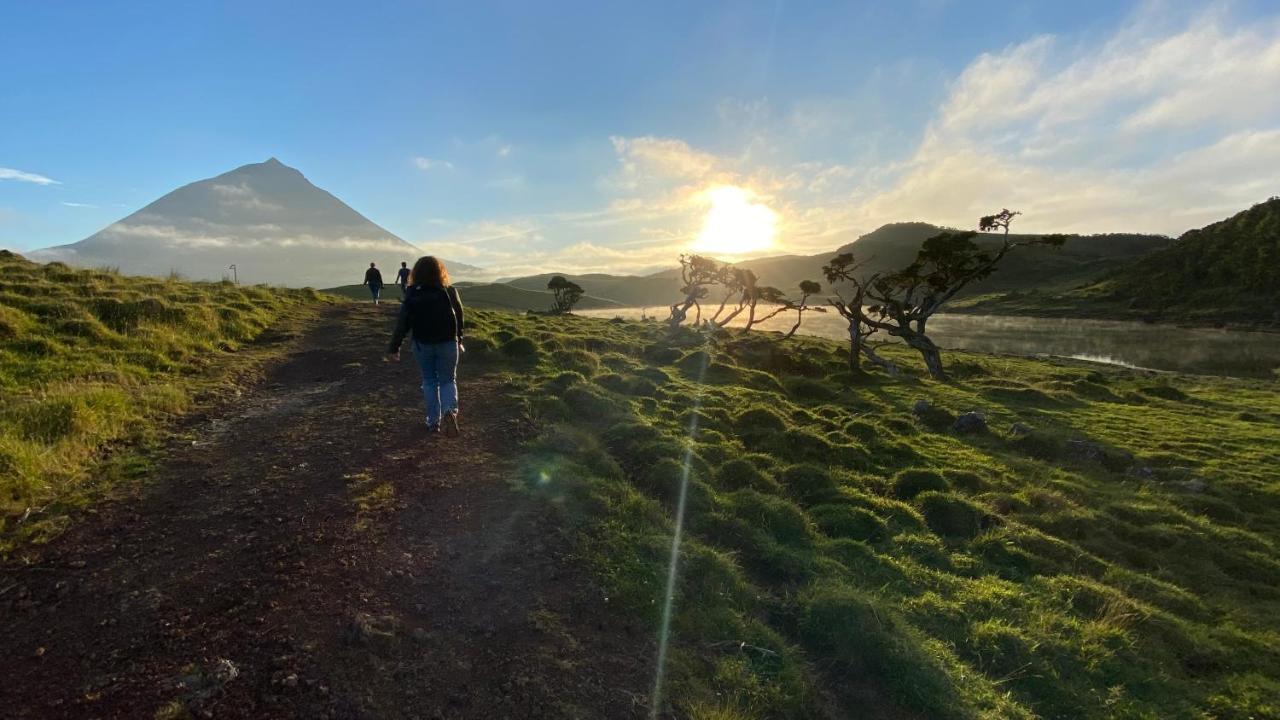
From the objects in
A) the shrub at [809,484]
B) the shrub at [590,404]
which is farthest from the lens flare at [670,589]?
the shrub at [590,404]

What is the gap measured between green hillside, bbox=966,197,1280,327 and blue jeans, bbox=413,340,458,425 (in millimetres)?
89442

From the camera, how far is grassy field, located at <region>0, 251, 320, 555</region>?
21.8 feet

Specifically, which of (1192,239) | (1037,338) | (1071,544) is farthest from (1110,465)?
(1192,239)

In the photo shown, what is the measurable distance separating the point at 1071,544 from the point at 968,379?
22.5 m

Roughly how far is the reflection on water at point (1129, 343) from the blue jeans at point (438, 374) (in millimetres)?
50309

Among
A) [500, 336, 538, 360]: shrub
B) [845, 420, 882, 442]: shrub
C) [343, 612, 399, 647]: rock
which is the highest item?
[500, 336, 538, 360]: shrub

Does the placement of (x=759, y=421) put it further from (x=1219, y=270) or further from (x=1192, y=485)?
(x=1219, y=270)

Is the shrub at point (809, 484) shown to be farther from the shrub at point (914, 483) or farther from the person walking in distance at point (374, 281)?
the person walking in distance at point (374, 281)

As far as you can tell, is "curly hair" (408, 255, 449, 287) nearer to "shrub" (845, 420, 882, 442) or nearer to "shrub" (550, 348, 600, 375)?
"shrub" (550, 348, 600, 375)

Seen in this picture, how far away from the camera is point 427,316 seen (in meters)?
8.98

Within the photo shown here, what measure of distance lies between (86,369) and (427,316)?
8.19 m

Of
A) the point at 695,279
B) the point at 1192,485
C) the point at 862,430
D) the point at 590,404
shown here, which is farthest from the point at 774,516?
the point at 695,279

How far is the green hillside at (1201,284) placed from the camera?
70.5 meters

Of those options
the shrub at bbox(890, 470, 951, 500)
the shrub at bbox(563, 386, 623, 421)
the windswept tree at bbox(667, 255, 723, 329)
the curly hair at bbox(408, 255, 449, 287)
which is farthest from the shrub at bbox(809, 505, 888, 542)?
the windswept tree at bbox(667, 255, 723, 329)
